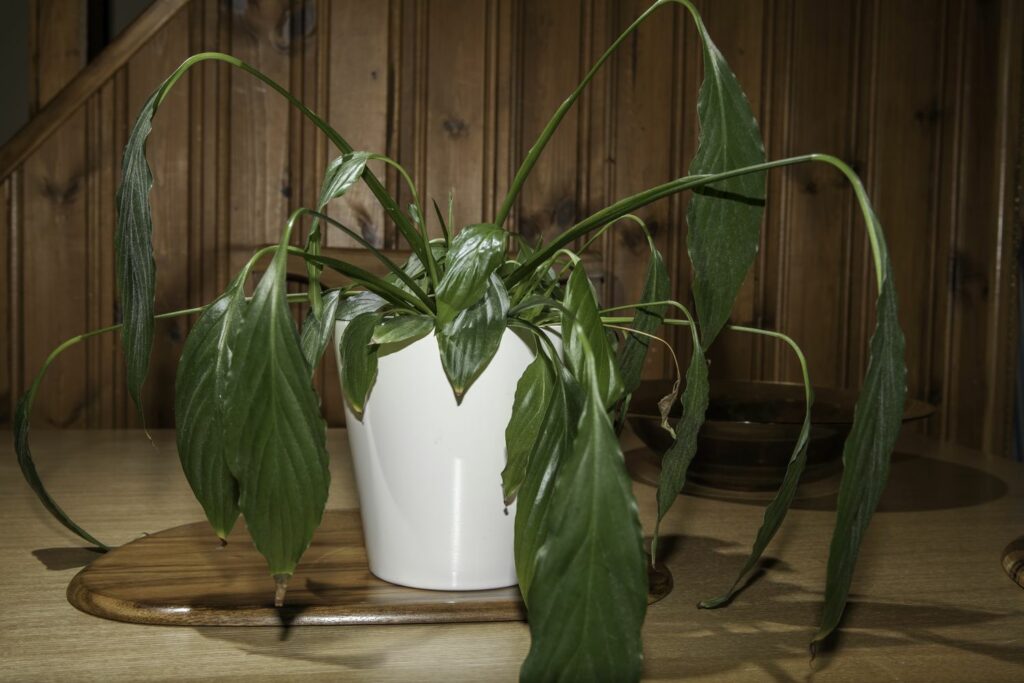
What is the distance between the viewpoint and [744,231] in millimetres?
531

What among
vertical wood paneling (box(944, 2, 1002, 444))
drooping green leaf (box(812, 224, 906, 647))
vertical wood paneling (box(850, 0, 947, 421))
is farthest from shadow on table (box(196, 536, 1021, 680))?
vertical wood paneling (box(944, 2, 1002, 444))

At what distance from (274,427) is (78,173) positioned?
165 centimetres

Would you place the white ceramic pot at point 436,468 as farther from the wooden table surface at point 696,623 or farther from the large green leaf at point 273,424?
the large green leaf at point 273,424

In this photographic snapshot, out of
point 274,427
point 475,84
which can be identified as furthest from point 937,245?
point 274,427

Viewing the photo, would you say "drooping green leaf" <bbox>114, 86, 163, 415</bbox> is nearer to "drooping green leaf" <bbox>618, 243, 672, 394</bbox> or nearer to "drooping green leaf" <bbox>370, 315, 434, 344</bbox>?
"drooping green leaf" <bbox>370, 315, 434, 344</bbox>

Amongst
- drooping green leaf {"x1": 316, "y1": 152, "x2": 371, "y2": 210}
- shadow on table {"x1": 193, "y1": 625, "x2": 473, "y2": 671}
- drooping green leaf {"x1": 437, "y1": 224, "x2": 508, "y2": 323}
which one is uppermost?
drooping green leaf {"x1": 316, "y1": 152, "x2": 371, "y2": 210}

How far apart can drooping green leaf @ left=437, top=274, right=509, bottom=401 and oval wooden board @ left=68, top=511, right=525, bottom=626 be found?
0.14 m

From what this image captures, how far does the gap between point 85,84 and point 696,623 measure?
169 centimetres

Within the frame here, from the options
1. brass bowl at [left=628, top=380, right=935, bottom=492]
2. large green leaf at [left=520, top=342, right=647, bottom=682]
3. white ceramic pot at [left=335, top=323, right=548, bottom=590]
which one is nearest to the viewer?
large green leaf at [left=520, top=342, right=647, bottom=682]

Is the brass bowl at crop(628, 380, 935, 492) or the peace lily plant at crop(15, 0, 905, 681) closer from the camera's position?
the peace lily plant at crop(15, 0, 905, 681)

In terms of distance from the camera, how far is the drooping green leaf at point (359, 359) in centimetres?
54

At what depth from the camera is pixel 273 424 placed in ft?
Answer: 1.27

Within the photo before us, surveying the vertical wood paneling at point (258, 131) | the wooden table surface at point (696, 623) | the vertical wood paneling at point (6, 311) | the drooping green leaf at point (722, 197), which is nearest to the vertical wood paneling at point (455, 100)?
the vertical wood paneling at point (258, 131)

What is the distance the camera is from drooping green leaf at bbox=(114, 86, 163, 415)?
0.47 metres
